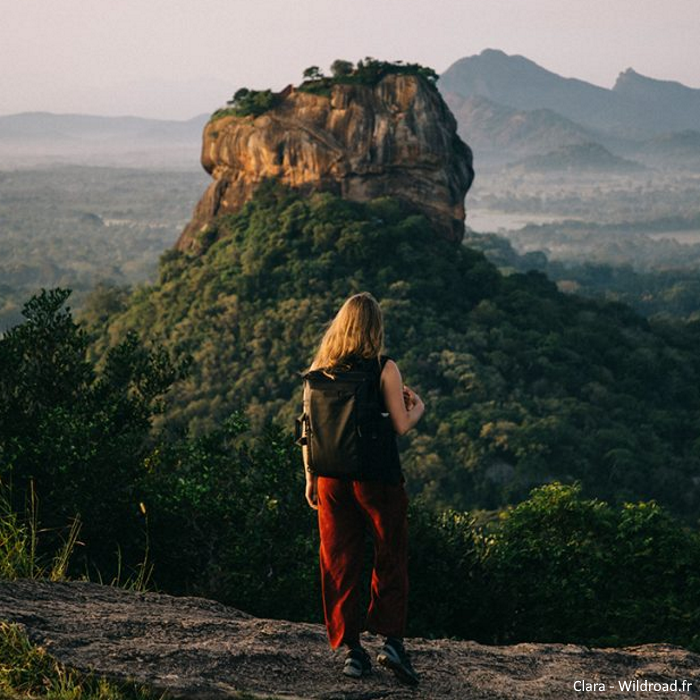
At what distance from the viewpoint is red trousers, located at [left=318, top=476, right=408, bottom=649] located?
19.1 feet

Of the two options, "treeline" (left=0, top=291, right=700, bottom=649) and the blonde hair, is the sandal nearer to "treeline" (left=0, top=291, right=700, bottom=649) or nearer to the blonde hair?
the blonde hair

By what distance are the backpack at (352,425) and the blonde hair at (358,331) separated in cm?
8

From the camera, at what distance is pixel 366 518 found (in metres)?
5.98

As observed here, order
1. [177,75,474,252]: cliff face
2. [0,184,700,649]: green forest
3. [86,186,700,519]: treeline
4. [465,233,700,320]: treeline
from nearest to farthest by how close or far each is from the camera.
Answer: [0,184,700,649]: green forest → [86,186,700,519]: treeline → [177,75,474,252]: cliff face → [465,233,700,320]: treeline

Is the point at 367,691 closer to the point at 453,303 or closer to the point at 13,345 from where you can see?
the point at 13,345

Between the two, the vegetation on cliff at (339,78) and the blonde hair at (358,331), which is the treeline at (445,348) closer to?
the vegetation on cliff at (339,78)

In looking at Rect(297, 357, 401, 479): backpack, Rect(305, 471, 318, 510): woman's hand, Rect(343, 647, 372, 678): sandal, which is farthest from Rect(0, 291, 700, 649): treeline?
Rect(297, 357, 401, 479): backpack

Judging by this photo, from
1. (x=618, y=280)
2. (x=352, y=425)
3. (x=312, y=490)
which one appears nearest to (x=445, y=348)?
(x=312, y=490)

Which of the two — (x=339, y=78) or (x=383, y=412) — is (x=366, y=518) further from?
(x=339, y=78)

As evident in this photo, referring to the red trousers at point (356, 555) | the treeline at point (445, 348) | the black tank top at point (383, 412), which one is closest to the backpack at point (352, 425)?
the black tank top at point (383, 412)

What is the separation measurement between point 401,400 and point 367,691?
180 centimetres

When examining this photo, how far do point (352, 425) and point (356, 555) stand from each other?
92 cm

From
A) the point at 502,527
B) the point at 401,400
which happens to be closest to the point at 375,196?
the point at 502,527

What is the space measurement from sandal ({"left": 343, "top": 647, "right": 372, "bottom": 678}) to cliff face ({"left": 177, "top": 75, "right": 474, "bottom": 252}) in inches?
1942
